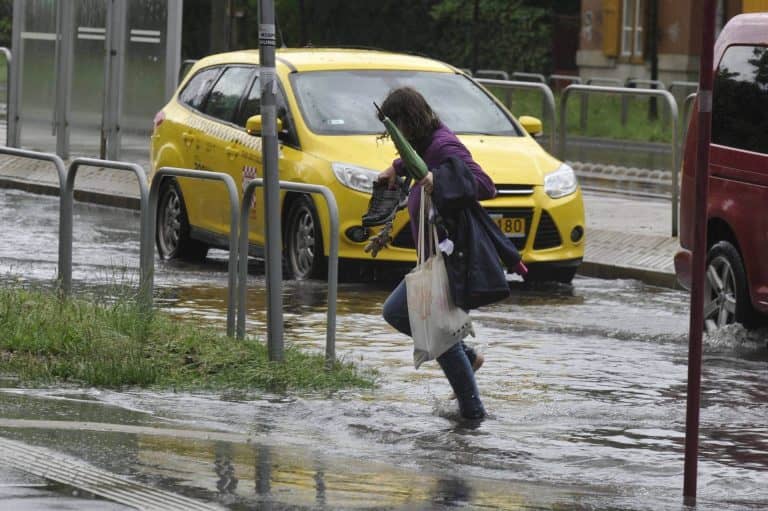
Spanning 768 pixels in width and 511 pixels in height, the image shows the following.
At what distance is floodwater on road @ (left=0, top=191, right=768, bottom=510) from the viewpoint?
23.7ft

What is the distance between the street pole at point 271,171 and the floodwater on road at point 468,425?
0.59 meters

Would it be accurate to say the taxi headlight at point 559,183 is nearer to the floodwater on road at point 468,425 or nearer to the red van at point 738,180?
the floodwater on road at point 468,425

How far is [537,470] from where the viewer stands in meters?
7.76

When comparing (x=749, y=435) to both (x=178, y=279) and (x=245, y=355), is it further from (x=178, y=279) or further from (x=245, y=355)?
(x=178, y=279)

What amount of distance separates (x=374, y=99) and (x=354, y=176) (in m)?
1.19

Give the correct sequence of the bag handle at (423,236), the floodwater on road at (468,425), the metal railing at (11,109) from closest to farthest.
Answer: the floodwater on road at (468,425)
the bag handle at (423,236)
the metal railing at (11,109)

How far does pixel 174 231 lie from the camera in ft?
53.3

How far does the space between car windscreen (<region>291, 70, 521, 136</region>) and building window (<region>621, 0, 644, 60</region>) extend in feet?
107

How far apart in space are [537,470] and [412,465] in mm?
477

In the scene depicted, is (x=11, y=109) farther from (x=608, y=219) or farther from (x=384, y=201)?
(x=384, y=201)

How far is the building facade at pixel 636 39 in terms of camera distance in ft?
151

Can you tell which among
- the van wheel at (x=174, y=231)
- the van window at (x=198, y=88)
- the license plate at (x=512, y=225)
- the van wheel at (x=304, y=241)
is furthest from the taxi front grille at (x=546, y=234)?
the van window at (x=198, y=88)

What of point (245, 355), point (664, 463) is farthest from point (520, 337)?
point (664, 463)

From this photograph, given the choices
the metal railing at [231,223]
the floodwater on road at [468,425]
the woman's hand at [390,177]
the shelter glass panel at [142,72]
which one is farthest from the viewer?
the shelter glass panel at [142,72]
